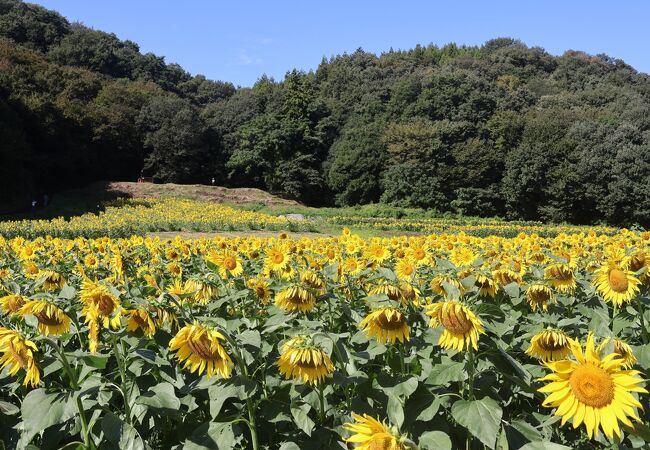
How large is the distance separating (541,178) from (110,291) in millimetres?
39882

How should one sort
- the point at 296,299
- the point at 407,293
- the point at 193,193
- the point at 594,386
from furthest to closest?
the point at 193,193
the point at 296,299
the point at 407,293
the point at 594,386

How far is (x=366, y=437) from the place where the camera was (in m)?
1.28

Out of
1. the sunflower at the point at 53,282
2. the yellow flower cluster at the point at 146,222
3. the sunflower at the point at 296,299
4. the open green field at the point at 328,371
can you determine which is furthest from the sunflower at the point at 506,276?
the yellow flower cluster at the point at 146,222

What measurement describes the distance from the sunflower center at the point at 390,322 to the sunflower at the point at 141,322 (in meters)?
0.96

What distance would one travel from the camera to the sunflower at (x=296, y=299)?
8.73 ft

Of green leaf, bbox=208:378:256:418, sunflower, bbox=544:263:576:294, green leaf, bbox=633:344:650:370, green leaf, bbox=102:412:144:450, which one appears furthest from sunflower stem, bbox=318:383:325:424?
sunflower, bbox=544:263:576:294

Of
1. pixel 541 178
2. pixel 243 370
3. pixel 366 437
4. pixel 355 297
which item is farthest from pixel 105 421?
pixel 541 178

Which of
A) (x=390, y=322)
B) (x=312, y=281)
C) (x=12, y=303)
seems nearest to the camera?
(x=390, y=322)

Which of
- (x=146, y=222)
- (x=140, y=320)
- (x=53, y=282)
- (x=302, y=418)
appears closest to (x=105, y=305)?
(x=140, y=320)

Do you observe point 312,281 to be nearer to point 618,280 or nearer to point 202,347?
point 202,347

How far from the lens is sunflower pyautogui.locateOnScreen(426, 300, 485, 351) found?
71.6 inches

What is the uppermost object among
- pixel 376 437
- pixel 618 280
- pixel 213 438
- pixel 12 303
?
pixel 618 280

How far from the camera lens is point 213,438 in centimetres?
180

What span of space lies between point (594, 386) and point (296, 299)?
5.02 feet
